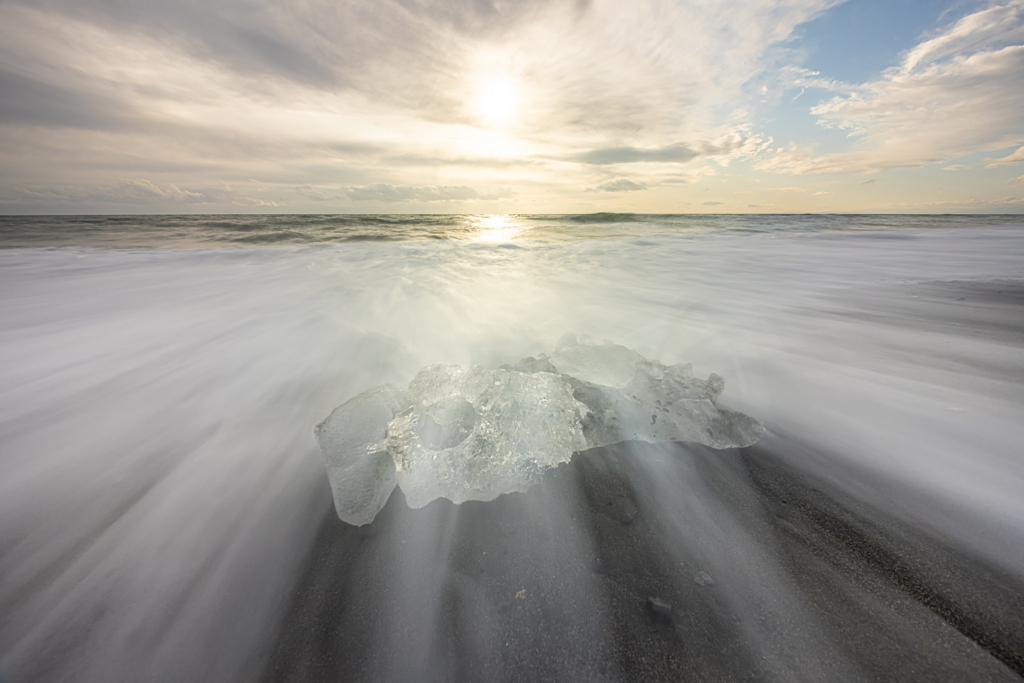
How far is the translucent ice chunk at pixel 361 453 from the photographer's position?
1.32m

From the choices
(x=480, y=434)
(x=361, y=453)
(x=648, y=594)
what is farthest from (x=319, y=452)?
(x=648, y=594)

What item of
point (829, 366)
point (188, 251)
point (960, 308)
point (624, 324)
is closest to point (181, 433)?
point (624, 324)

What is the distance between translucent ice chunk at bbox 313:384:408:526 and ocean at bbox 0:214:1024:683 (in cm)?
9

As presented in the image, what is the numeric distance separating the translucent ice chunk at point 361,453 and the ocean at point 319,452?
92 mm

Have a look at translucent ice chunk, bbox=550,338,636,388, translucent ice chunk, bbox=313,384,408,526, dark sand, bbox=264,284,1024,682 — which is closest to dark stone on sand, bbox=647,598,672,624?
dark sand, bbox=264,284,1024,682

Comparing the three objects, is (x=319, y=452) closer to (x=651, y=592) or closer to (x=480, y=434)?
(x=480, y=434)

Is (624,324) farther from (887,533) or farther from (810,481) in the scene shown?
(887,533)

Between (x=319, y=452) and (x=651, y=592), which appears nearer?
(x=651, y=592)

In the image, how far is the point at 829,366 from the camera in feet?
7.71

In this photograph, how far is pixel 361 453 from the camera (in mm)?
1499

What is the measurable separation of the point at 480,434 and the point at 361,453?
512 millimetres

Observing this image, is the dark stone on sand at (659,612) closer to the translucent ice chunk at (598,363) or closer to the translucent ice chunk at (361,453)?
the translucent ice chunk at (361,453)

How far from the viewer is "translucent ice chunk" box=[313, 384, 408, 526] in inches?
51.8

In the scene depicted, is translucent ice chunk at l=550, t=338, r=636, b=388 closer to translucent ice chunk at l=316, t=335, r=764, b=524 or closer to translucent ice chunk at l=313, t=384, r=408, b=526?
translucent ice chunk at l=316, t=335, r=764, b=524
